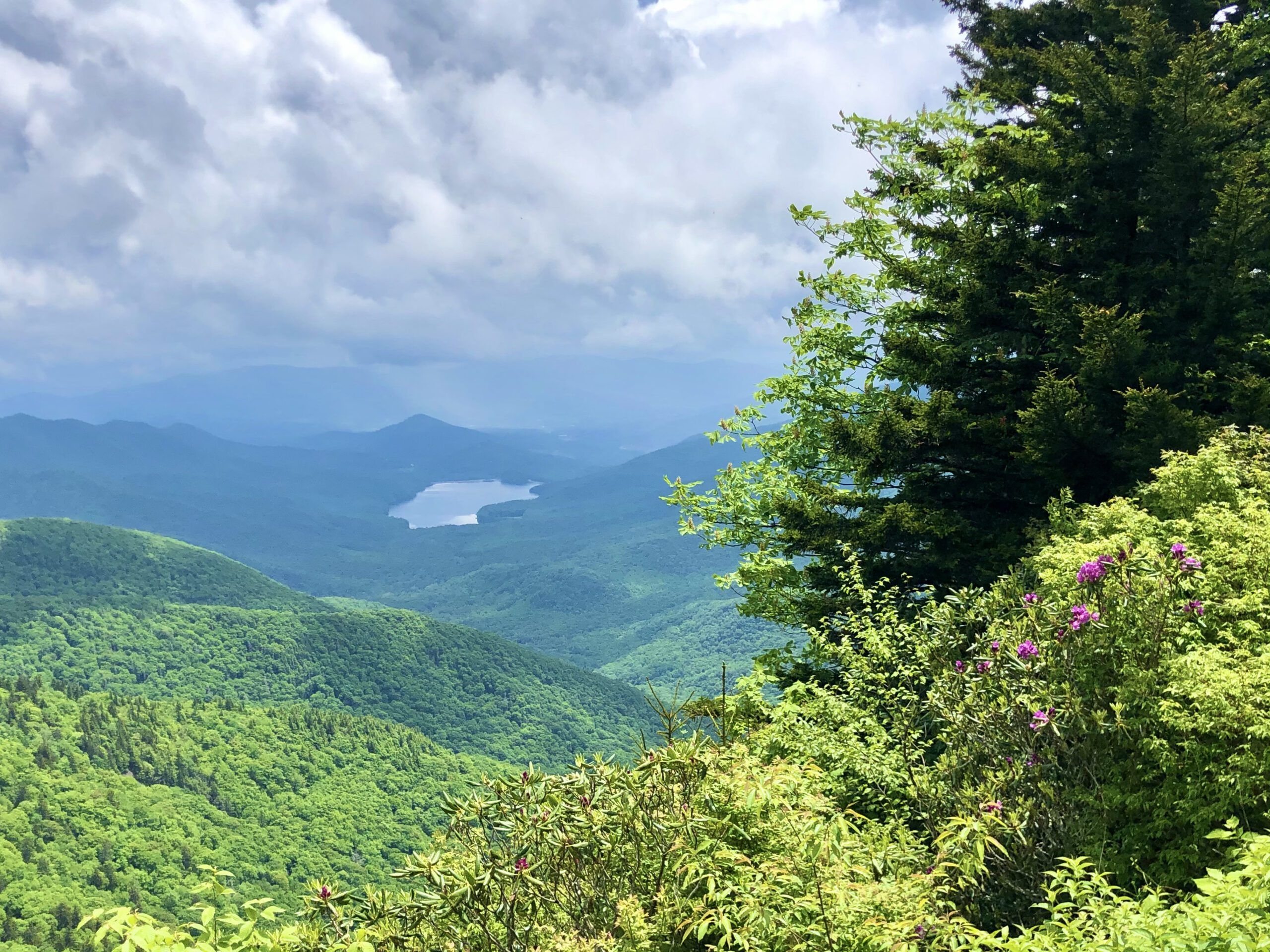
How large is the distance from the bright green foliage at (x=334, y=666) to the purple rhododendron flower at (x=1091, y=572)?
4270 inches

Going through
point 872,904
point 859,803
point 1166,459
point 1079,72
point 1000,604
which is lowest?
point 859,803

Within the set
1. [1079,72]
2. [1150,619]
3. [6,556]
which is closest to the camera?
[1150,619]

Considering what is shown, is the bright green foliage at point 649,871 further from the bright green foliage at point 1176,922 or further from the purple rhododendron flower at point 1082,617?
the purple rhododendron flower at point 1082,617

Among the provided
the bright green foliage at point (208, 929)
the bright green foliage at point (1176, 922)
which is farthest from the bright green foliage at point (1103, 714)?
the bright green foliage at point (208, 929)

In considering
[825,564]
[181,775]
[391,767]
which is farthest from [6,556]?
[825,564]

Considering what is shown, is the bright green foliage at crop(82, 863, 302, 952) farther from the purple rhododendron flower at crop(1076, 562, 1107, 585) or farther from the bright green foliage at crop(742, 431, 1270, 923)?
the purple rhododendron flower at crop(1076, 562, 1107, 585)

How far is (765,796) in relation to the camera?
11.9 ft

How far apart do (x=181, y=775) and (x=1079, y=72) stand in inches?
3977

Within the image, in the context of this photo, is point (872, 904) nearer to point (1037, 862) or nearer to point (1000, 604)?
point (1037, 862)

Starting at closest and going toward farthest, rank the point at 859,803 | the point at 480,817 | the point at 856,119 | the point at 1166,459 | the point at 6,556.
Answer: the point at 480,817 < the point at 859,803 < the point at 1166,459 < the point at 856,119 < the point at 6,556

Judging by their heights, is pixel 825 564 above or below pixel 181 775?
above

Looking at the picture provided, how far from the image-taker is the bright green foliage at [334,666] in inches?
4611

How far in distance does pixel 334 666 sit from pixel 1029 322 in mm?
135068

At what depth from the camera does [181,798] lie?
80250mm
